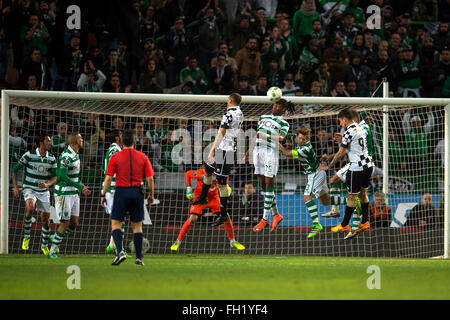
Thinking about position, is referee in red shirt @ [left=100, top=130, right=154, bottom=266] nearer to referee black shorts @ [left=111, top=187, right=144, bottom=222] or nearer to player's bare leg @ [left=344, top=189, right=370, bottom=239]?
→ referee black shorts @ [left=111, top=187, right=144, bottom=222]

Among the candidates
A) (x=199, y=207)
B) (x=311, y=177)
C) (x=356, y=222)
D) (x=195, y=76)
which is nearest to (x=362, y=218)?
(x=356, y=222)

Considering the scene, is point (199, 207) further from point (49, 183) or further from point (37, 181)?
point (37, 181)

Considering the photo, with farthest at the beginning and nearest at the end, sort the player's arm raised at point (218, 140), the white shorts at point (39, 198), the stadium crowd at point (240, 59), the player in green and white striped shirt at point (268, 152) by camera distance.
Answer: the stadium crowd at point (240, 59)
the white shorts at point (39, 198)
the player in green and white striped shirt at point (268, 152)
the player's arm raised at point (218, 140)

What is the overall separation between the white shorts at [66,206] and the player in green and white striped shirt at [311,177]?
368cm

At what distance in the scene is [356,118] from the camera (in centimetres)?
1249

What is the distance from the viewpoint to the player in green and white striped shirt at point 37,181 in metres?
13.3

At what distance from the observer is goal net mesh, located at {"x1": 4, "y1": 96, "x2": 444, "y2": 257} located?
1436 centimetres

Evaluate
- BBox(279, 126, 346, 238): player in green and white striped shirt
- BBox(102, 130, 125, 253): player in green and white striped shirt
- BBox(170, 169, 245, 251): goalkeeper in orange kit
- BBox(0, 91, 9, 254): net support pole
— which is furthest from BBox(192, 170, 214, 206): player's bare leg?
BBox(0, 91, 9, 254): net support pole

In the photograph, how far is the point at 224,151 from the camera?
12375mm

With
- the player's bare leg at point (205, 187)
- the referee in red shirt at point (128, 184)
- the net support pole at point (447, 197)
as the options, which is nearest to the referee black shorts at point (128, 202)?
the referee in red shirt at point (128, 184)

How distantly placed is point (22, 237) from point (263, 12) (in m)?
8.97

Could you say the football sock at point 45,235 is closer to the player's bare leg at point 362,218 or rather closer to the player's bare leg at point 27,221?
the player's bare leg at point 27,221

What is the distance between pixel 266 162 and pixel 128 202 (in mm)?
3274

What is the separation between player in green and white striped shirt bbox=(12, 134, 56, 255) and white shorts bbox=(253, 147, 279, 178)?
147 inches
